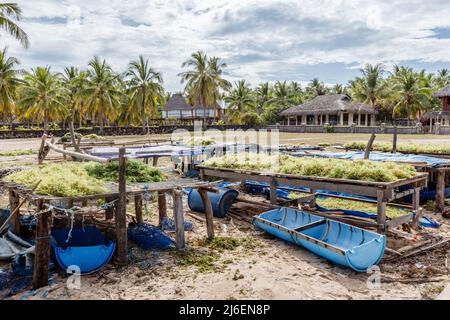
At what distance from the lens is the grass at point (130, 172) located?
31.8 ft

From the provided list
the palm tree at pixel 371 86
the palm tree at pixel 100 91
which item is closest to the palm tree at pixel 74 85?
the palm tree at pixel 100 91

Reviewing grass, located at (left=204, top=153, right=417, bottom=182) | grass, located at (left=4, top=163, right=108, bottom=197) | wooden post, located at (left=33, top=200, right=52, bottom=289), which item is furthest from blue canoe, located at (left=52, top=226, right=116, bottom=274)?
grass, located at (left=204, top=153, right=417, bottom=182)

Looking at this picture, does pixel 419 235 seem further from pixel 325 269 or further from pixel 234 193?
pixel 234 193

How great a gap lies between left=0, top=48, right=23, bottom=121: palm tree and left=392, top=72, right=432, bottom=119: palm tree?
43.8 meters

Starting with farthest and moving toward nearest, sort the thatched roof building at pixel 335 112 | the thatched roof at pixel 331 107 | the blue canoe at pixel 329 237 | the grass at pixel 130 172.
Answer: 1. the thatched roof building at pixel 335 112
2. the thatched roof at pixel 331 107
3. the grass at pixel 130 172
4. the blue canoe at pixel 329 237

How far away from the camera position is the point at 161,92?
181ft

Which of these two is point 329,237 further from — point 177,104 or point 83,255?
point 177,104

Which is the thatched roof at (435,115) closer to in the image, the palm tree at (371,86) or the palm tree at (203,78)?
the palm tree at (371,86)

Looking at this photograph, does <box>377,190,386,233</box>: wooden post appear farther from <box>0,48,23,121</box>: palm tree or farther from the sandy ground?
<box>0,48,23,121</box>: palm tree

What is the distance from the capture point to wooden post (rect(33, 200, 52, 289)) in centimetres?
699

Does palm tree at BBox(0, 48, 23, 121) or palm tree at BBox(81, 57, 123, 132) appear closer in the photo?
palm tree at BBox(0, 48, 23, 121)

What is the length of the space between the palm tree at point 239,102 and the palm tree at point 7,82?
2915cm

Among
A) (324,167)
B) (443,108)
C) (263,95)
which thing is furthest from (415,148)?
(263,95)
